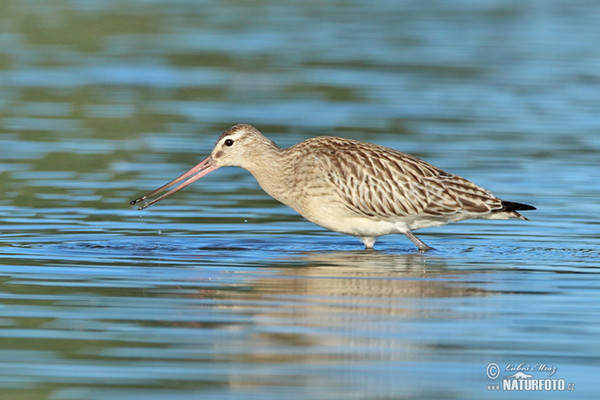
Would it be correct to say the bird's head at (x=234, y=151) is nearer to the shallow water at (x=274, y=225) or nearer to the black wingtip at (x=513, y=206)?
the shallow water at (x=274, y=225)

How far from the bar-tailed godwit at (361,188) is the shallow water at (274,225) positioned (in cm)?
34

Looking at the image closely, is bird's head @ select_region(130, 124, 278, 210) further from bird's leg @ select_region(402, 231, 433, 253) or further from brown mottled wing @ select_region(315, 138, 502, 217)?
bird's leg @ select_region(402, 231, 433, 253)

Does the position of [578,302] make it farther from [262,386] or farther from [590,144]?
[590,144]

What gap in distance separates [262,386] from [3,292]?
3.30m

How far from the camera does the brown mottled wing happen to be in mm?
13438

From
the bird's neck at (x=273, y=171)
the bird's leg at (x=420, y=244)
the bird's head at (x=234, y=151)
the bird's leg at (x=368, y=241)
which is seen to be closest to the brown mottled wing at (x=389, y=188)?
Result: the bird's leg at (x=420, y=244)

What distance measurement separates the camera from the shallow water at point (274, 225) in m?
8.57

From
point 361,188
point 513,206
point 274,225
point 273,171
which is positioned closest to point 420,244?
point 361,188

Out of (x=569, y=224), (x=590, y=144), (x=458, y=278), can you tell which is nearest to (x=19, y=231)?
(x=458, y=278)

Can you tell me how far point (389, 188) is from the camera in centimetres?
1354

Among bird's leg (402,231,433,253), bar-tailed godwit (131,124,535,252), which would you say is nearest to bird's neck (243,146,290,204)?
bar-tailed godwit (131,124,535,252)

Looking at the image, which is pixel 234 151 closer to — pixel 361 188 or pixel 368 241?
pixel 361 188

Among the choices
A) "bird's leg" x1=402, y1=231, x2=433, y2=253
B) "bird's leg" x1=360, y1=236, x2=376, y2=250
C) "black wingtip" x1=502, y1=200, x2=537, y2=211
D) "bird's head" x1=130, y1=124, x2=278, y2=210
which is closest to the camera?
"black wingtip" x1=502, y1=200, x2=537, y2=211

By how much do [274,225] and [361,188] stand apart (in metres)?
1.57
